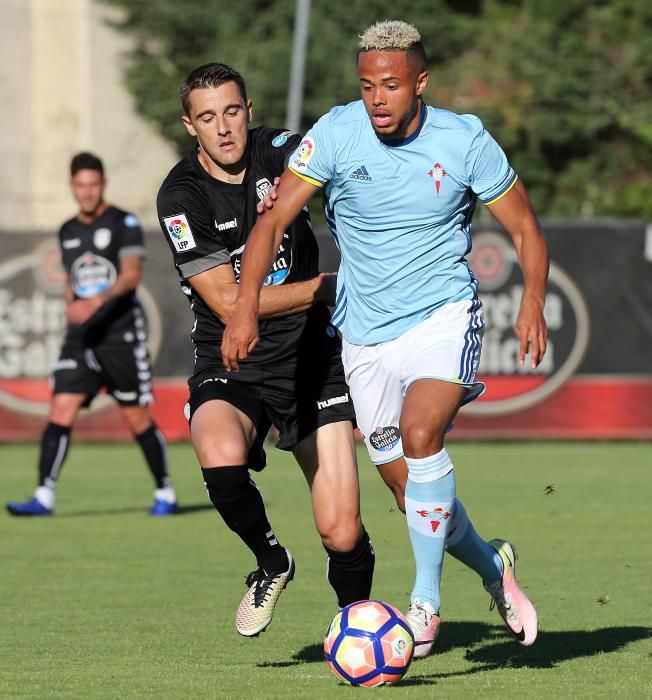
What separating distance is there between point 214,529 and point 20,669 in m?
4.63

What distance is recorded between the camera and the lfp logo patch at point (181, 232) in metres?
6.17

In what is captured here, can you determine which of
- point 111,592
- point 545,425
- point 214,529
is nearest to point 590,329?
point 545,425

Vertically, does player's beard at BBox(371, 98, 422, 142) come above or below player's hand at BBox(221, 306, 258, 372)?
above

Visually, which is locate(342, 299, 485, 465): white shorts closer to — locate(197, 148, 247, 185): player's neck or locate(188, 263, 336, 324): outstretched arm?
locate(188, 263, 336, 324): outstretched arm

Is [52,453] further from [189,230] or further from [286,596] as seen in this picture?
[189,230]

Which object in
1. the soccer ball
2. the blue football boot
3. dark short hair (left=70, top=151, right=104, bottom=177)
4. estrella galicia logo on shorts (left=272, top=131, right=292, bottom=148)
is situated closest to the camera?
the soccer ball

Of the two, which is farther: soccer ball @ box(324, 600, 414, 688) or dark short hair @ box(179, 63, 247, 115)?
dark short hair @ box(179, 63, 247, 115)

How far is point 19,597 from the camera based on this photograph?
25.1ft

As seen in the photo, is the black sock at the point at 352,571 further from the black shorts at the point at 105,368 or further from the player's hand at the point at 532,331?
the black shorts at the point at 105,368

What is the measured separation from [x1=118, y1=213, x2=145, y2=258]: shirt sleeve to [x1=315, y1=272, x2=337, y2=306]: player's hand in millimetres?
4850

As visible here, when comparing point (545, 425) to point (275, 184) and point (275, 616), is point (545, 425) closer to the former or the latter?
point (275, 616)

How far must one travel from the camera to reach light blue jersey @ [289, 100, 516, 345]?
231 inches

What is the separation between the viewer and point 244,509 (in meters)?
6.00

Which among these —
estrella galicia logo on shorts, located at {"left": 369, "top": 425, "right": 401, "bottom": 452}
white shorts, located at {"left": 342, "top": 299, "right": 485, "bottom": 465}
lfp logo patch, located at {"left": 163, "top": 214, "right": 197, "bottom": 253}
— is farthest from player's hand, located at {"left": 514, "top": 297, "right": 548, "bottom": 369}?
lfp logo patch, located at {"left": 163, "top": 214, "right": 197, "bottom": 253}
